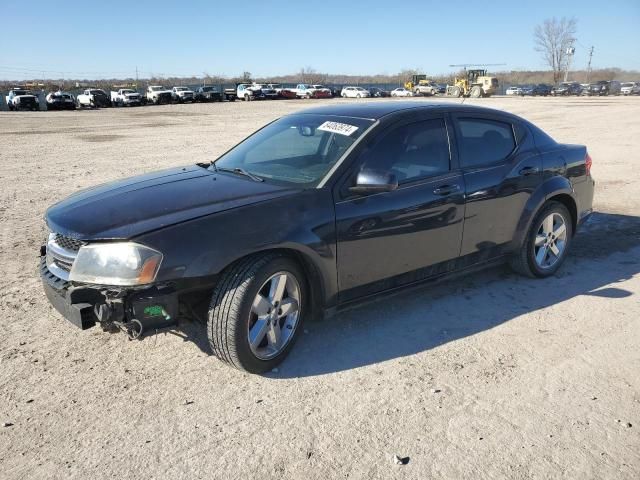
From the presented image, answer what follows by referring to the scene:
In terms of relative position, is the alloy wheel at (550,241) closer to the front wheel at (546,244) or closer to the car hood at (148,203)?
the front wheel at (546,244)

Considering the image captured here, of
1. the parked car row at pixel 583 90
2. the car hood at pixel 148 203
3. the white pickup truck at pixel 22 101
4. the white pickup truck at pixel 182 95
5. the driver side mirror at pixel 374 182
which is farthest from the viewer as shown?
the parked car row at pixel 583 90

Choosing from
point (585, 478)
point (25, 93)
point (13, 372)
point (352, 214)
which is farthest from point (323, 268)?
point (25, 93)

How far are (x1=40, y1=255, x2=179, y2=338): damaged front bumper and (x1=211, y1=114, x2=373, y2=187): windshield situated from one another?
1.23 meters

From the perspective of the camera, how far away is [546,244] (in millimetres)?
5031

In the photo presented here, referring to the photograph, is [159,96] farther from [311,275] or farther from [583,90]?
[583,90]

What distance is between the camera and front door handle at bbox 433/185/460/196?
4.05 meters

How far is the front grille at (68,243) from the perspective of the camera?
318 cm

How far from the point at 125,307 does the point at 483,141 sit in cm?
323

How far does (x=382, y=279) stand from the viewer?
12.7 ft

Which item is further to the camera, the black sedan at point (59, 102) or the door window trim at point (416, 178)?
the black sedan at point (59, 102)

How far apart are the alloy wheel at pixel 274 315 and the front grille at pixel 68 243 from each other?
1.12 meters

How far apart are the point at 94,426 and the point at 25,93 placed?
4570cm

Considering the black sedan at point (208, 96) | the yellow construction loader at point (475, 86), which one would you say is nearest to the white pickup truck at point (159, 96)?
the black sedan at point (208, 96)

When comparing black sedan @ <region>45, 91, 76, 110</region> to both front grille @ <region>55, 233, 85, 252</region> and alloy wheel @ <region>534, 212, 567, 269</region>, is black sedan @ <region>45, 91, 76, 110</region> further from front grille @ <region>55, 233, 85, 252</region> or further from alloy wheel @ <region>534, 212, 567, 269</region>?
alloy wheel @ <region>534, 212, 567, 269</region>
